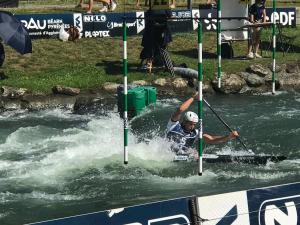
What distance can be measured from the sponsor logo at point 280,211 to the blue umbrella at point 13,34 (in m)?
14.2

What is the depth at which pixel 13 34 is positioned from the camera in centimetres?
2070

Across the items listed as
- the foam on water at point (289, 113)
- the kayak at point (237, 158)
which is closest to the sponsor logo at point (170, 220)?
the kayak at point (237, 158)

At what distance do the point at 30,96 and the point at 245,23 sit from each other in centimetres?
869

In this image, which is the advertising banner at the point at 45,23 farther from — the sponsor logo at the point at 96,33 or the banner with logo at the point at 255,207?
the banner with logo at the point at 255,207

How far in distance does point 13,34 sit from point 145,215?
14685mm

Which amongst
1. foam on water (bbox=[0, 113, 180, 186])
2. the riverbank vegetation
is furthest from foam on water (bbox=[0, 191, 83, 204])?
the riverbank vegetation

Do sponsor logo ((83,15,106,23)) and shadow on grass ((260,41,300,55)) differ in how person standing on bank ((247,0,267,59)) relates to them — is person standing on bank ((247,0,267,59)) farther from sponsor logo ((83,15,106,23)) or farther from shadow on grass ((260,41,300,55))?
sponsor logo ((83,15,106,23))

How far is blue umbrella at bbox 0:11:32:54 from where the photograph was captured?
67.5 ft

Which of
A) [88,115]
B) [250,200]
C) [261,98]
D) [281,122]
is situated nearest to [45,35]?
[88,115]

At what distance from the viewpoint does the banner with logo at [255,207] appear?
Result: 732 centimetres

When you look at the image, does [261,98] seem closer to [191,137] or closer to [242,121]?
[242,121]

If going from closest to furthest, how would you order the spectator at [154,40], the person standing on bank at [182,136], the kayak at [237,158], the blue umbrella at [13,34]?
the kayak at [237,158] → the person standing on bank at [182,136] → the blue umbrella at [13,34] → the spectator at [154,40]

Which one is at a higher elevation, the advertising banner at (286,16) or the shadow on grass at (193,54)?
the advertising banner at (286,16)

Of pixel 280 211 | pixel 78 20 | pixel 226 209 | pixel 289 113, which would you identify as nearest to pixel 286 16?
pixel 78 20
